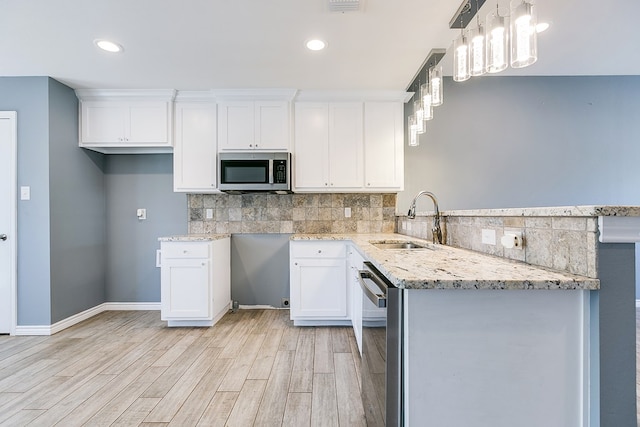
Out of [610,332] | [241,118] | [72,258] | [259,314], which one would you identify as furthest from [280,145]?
[610,332]

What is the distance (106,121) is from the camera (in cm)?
312

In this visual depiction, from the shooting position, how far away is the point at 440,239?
6.82 ft

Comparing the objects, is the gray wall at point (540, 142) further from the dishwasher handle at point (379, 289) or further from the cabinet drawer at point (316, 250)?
the dishwasher handle at point (379, 289)

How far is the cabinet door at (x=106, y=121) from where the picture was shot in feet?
10.2

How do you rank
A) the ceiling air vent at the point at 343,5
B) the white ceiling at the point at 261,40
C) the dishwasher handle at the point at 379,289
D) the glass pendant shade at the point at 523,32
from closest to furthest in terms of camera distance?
1. the dishwasher handle at the point at 379,289
2. the glass pendant shade at the point at 523,32
3. the ceiling air vent at the point at 343,5
4. the white ceiling at the point at 261,40

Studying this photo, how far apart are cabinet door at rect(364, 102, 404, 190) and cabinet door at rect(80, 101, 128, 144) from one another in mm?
2566

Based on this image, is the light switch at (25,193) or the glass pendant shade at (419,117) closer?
the glass pendant shade at (419,117)

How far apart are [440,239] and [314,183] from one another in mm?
1507

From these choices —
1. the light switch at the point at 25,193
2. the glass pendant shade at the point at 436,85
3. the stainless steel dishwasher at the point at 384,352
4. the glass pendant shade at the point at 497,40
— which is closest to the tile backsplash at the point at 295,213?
the light switch at the point at 25,193

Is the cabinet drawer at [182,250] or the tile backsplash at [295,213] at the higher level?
the tile backsplash at [295,213]

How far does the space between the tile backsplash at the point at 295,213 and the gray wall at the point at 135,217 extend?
276 millimetres

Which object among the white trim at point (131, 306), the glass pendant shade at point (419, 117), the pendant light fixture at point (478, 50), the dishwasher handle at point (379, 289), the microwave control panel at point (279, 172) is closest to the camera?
the dishwasher handle at point (379, 289)

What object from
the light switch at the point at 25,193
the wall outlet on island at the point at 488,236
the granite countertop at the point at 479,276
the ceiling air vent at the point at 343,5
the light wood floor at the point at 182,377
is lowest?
the light wood floor at the point at 182,377

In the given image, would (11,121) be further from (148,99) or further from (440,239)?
(440,239)
